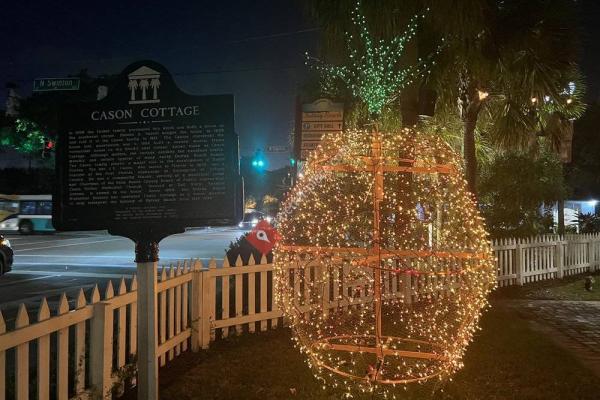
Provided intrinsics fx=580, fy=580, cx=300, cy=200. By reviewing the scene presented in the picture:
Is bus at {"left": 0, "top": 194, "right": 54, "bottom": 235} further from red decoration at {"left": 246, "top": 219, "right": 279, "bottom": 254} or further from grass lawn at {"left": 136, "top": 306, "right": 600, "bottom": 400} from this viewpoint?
grass lawn at {"left": 136, "top": 306, "right": 600, "bottom": 400}

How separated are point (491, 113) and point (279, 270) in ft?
25.3

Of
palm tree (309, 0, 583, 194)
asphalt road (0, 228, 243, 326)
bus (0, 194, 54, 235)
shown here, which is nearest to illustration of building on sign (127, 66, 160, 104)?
palm tree (309, 0, 583, 194)

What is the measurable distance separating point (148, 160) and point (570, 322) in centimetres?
698

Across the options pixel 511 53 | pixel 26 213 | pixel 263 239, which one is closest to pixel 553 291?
pixel 511 53

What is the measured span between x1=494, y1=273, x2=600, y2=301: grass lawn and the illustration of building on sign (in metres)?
9.03

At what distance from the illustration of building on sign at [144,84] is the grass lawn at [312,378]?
2593mm

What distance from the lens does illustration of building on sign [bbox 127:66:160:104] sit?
14.0 feet

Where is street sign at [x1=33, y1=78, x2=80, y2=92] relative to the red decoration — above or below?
above

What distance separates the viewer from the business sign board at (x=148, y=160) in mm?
4184

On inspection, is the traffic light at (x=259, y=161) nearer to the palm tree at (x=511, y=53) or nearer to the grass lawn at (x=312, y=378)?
the palm tree at (x=511, y=53)

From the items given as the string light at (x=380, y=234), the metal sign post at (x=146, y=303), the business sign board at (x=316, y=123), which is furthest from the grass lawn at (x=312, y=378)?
the business sign board at (x=316, y=123)

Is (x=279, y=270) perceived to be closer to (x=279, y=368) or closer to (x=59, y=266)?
(x=279, y=368)

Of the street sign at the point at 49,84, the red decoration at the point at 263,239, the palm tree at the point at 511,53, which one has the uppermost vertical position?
the street sign at the point at 49,84

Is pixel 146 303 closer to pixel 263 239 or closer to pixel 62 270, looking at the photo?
pixel 263 239
